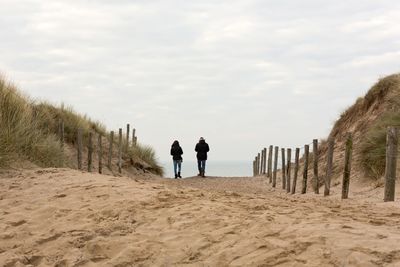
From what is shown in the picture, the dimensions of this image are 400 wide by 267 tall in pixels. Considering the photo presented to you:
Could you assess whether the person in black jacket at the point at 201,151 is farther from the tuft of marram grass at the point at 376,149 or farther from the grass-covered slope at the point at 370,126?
the tuft of marram grass at the point at 376,149

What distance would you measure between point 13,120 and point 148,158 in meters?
12.5

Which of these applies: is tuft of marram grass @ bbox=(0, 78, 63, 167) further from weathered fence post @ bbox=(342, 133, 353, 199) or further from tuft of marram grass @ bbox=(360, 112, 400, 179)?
tuft of marram grass @ bbox=(360, 112, 400, 179)

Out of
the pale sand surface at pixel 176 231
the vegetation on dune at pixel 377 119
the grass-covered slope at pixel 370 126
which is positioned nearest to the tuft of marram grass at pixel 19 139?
the pale sand surface at pixel 176 231

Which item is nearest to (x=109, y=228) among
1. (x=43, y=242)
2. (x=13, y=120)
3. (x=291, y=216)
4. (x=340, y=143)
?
(x=43, y=242)

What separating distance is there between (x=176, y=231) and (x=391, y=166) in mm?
4475

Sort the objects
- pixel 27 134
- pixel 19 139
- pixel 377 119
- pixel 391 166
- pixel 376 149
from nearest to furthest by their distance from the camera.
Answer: pixel 391 166, pixel 19 139, pixel 376 149, pixel 27 134, pixel 377 119

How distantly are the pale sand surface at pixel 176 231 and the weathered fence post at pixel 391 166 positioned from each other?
575mm

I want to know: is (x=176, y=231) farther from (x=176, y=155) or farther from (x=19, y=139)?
(x=176, y=155)

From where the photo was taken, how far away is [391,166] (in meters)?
8.63

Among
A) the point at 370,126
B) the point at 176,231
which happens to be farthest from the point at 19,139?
the point at 370,126

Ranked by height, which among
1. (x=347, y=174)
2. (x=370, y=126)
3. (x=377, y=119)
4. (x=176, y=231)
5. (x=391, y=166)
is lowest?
(x=176, y=231)

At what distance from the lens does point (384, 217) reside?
599cm

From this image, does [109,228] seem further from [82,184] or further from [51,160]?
[51,160]

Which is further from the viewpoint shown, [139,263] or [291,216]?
[291,216]
